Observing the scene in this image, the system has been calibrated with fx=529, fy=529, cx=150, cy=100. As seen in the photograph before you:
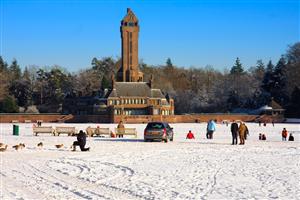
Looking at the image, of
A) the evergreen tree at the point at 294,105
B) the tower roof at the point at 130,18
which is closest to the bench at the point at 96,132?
the evergreen tree at the point at 294,105

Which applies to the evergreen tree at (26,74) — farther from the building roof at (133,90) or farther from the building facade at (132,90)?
the building roof at (133,90)

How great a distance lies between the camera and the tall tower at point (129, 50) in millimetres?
117438

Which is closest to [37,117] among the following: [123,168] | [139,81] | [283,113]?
[139,81]

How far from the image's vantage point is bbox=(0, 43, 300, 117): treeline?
10750 centimetres

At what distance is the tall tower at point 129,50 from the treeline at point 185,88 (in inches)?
186

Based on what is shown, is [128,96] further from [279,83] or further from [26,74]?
[26,74]

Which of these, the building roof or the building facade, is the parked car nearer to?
the building facade

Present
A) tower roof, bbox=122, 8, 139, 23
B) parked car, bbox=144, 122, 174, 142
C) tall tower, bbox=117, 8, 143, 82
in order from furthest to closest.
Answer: tower roof, bbox=122, 8, 139, 23 < tall tower, bbox=117, 8, 143, 82 < parked car, bbox=144, 122, 174, 142

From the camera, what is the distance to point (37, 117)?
9394cm

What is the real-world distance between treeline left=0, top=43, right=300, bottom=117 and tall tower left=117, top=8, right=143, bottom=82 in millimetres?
4727

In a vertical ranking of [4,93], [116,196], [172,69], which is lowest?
[116,196]

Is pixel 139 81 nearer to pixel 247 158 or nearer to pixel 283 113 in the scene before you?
pixel 283 113

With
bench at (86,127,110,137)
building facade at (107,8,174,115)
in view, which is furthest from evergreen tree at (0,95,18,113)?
bench at (86,127,110,137)

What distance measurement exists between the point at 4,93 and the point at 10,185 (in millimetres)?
99608
